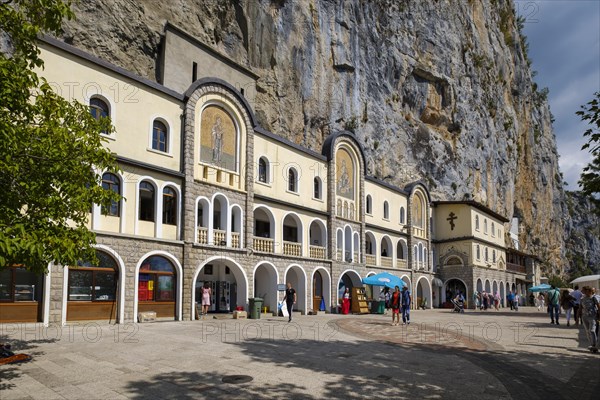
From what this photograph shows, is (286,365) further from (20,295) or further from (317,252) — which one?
(317,252)

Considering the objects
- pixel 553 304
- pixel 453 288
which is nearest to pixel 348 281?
pixel 553 304

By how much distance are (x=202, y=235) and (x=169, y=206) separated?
87.0 inches

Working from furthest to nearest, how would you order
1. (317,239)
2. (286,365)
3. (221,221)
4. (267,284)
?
(317,239), (267,284), (221,221), (286,365)

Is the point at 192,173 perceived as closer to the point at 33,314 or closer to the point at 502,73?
the point at 33,314

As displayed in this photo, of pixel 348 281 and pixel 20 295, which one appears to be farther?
pixel 348 281

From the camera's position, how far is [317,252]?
31.4 m

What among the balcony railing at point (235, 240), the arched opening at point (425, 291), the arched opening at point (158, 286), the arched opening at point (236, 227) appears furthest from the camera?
the arched opening at point (425, 291)

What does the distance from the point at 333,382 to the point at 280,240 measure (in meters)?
19.5

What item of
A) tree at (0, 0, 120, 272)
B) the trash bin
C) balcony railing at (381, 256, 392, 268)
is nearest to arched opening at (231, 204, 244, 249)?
the trash bin

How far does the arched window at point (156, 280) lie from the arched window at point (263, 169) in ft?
26.6

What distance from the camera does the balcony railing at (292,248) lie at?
28.8m

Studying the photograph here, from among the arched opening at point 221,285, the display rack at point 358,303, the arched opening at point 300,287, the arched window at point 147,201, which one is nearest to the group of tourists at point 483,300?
the display rack at point 358,303

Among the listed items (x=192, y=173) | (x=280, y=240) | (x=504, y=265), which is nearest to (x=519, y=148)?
(x=504, y=265)

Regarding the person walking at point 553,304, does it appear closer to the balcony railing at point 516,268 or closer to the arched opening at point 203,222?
the arched opening at point 203,222
